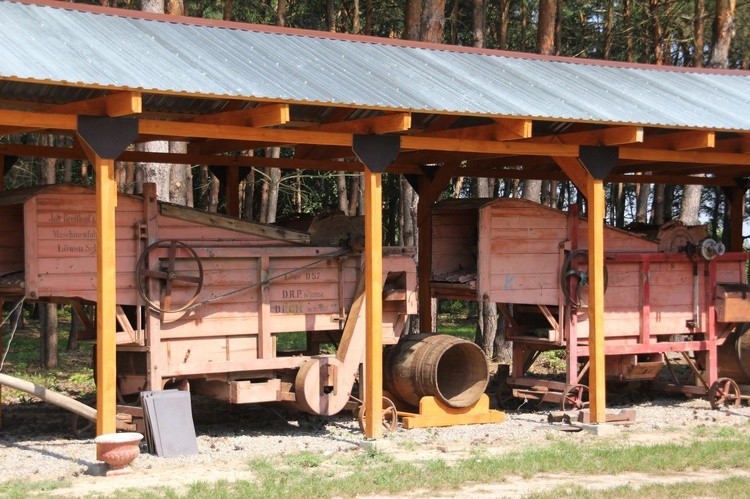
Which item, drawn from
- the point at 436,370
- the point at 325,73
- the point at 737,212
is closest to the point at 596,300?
the point at 436,370

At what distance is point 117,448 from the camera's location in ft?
30.3

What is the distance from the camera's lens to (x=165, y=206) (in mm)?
11531

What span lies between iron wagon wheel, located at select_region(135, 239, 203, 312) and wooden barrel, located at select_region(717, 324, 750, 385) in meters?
7.96

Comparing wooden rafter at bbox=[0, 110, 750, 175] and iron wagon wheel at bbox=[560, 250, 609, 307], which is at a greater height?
wooden rafter at bbox=[0, 110, 750, 175]

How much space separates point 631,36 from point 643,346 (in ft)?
61.2

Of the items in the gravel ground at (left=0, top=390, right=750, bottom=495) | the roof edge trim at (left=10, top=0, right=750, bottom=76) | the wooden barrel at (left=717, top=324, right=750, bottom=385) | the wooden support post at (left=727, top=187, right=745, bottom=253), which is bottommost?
the gravel ground at (left=0, top=390, right=750, bottom=495)

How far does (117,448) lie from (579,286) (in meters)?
6.52

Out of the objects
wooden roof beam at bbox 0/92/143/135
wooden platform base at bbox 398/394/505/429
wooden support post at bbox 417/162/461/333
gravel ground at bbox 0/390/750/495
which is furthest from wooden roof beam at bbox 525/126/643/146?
wooden roof beam at bbox 0/92/143/135

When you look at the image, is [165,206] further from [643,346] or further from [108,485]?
[643,346]

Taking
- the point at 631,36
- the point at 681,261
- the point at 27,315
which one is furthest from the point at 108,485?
the point at 27,315

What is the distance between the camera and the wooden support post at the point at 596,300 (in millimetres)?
12766

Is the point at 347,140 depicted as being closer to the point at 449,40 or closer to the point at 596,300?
the point at 596,300

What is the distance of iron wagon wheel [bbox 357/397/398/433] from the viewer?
1194 cm

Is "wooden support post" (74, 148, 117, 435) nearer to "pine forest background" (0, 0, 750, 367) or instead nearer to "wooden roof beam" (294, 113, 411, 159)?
"wooden roof beam" (294, 113, 411, 159)
